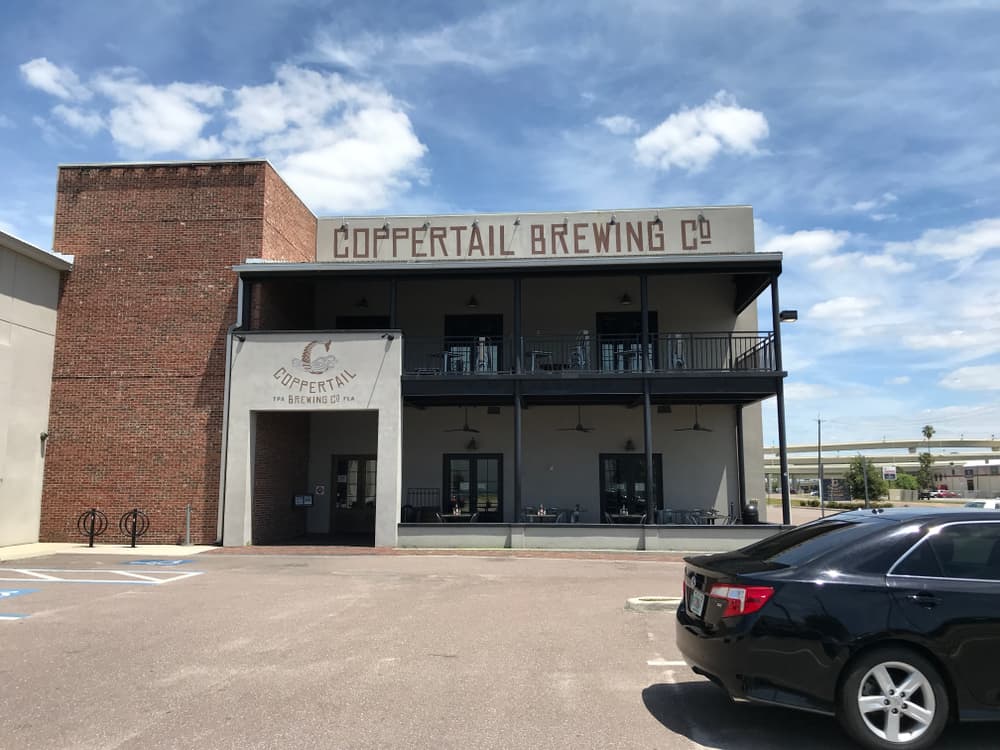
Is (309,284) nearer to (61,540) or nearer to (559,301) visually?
(559,301)

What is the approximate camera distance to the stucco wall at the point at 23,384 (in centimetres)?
1605

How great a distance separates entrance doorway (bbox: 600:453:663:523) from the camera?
64.3 ft

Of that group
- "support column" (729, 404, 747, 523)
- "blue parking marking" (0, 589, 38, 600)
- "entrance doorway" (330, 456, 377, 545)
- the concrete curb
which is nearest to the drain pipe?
"entrance doorway" (330, 456, 377, 545)

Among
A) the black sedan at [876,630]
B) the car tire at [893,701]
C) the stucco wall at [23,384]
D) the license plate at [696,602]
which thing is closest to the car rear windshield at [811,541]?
the black sedan at [876,630]

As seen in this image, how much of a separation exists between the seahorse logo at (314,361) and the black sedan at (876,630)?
13.5m

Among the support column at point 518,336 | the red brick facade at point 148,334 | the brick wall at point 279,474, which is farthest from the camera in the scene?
the brick wall at point 279,474

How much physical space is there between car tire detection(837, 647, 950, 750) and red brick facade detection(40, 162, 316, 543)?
49.6ft

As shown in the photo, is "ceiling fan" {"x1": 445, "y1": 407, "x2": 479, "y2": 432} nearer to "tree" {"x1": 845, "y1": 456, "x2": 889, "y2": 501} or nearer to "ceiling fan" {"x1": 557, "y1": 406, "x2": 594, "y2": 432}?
"ceiling fan" {"x1": 557, "y1": 406, "x2": 594, "y2": 432}

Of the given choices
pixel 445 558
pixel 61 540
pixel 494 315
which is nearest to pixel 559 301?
pixel 494 315

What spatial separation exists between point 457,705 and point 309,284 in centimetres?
1698

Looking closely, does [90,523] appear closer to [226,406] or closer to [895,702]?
[226,406]

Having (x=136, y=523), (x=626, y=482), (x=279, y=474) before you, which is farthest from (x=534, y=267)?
(x=136, y=523)

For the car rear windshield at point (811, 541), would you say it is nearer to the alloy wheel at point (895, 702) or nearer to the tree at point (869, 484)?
the alloy wheel at point (895, 702)

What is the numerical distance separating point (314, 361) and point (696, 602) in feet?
44.2
